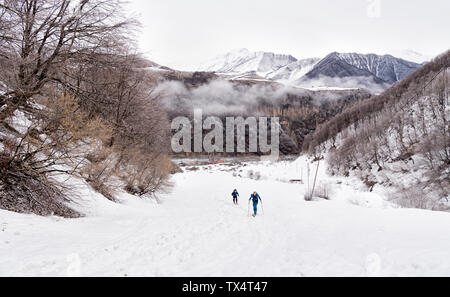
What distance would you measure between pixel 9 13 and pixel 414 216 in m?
13.1

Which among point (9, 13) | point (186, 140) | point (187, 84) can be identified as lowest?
point (186, 140)

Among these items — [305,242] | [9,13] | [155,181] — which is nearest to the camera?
[9,13]

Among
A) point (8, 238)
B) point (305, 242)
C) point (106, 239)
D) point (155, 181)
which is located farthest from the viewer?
point (155, 181)

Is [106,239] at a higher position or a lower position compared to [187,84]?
lower

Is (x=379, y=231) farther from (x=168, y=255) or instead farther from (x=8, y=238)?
(x=8, y=238)

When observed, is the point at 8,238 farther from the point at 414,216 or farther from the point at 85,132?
the point at 414,216

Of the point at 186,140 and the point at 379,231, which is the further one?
the point at 186,140

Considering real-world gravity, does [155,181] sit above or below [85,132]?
below

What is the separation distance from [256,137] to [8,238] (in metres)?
146

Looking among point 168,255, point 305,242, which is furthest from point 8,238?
point 305,242

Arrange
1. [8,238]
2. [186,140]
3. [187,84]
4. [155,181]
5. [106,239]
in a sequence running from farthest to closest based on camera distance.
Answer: [187,84]
[186,140]
[155,181]
[106,239]
[8,238]

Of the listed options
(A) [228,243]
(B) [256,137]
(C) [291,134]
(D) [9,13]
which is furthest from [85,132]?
(C) [291,134]

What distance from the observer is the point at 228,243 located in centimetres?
683

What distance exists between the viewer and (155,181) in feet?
57.5
